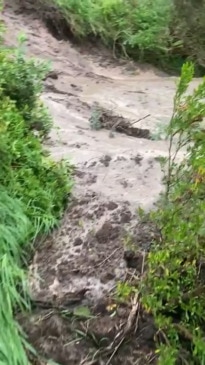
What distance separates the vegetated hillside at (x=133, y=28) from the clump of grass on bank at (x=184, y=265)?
17.7 ft

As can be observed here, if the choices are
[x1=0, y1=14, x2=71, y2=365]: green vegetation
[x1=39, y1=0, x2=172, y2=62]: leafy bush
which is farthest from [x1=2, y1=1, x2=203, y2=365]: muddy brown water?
[x1=39, y1=0, x2=172, y2=62]: leafy bush

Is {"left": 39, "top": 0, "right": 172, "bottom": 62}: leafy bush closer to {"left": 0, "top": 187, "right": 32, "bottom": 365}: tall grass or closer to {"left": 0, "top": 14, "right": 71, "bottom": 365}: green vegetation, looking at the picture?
{"left": 0, "top": 14, "right": 71, "bottom": 365}: green vegetation

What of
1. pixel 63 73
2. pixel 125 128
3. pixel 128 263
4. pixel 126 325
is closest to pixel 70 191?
pixel 128 263

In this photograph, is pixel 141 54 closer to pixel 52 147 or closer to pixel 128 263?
pixel 52 147

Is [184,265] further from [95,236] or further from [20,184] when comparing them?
[20,184]

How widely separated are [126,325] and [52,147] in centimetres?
194

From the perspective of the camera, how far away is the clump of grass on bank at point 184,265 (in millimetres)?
3662

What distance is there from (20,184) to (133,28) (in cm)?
551

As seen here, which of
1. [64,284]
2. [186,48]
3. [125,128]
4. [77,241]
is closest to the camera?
[64,284]

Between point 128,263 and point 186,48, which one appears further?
point 186,48

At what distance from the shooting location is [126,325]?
151 inches

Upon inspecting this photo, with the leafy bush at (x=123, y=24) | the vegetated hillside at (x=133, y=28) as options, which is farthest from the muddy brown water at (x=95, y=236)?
the leafy bush at (x=123, y=24)

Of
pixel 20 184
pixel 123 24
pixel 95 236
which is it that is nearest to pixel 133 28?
pixel 123 24

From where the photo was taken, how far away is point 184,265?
3762 mm
